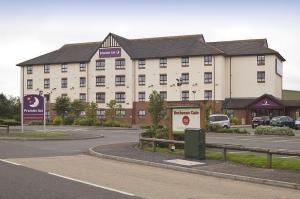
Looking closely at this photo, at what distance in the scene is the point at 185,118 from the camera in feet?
75.6

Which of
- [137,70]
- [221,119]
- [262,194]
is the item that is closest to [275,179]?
[262,194]

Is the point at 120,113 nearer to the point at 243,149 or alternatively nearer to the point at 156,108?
the point at 156,108

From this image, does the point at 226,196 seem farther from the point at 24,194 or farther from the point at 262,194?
the point at 24,194

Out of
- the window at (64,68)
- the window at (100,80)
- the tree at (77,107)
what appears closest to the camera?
the tree at (77,107)

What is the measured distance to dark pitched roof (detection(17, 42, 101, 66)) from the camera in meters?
87.4

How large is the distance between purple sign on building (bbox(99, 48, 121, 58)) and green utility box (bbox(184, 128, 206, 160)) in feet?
211

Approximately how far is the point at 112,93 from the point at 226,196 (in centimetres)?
7225

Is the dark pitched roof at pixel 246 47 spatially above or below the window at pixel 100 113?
above

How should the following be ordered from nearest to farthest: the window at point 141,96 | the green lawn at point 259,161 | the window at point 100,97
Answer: the green lawn at point 259,161 → the window at point 141,96 → the window at point 100,97

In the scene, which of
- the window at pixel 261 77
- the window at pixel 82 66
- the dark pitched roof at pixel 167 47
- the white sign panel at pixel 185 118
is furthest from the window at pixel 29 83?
the white sign panel at pixel 185 118

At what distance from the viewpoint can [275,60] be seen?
76750 millimetres

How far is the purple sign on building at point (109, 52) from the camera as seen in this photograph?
83.2 metres

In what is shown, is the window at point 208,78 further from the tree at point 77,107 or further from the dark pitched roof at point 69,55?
the dark pitched roof at point 69,55

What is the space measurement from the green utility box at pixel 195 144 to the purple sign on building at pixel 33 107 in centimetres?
1901
